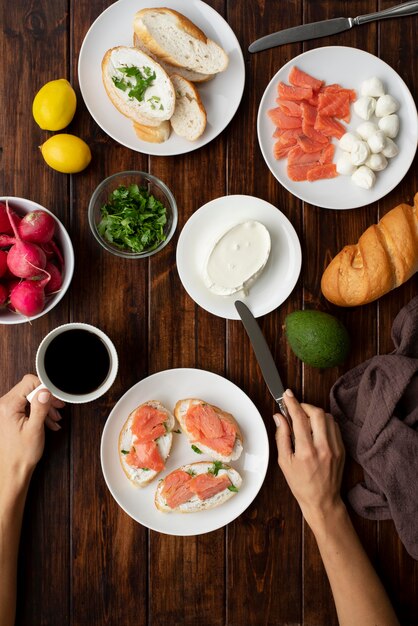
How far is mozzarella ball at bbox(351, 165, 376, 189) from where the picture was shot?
51.7 inches

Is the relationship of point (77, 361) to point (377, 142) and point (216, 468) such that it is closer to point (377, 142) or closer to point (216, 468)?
point (216, 468)

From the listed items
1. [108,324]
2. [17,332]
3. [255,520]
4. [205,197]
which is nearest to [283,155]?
[205,197]

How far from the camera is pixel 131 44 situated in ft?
4.26

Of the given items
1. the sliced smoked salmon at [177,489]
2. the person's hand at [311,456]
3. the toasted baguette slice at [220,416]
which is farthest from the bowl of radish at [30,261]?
the person's hand at [311,456]

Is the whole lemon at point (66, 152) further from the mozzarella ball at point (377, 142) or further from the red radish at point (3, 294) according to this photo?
the mozzarella ball at point (377, 142)

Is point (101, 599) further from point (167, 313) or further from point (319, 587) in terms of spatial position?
point (167, 313)

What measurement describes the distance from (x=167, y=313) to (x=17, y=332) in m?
0.36

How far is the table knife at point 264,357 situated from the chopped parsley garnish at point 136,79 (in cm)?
53

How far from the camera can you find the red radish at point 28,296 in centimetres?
117

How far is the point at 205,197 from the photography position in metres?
1.37

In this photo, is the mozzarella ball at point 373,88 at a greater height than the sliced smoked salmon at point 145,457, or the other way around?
the mozzarella ball at point 373,88

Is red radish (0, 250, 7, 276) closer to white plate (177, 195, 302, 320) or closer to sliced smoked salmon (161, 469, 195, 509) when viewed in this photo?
white plate (177, 195, 302, 320)

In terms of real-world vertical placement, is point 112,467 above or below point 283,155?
below

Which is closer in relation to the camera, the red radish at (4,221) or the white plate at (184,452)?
the red radish at (4,221)
